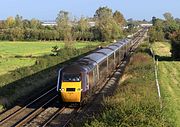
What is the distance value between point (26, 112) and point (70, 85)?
10.1 feet

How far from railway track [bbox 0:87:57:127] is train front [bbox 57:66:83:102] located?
1.91m

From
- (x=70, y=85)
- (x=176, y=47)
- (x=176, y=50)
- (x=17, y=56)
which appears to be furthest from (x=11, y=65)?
(x=70, y=85)

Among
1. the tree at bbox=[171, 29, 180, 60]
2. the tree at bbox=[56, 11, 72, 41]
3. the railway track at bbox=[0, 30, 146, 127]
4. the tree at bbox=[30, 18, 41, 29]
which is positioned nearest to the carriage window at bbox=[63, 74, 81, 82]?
the railway track at bbox=[0, 30, 146, 127]

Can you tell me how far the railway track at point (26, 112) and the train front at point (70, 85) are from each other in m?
1.91

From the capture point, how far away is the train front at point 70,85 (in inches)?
910

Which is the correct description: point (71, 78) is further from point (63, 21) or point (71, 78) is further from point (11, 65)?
point (63, 21)

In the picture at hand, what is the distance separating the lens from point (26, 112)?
937 inches

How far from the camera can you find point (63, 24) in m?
123

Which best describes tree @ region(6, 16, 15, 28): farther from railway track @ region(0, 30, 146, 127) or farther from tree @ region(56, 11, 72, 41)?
railway track @ region(0, 30, 146, 127)

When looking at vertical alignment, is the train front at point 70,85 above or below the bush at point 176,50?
above

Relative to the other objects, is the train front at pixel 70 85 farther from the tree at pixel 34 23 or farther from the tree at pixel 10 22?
the tree at pixel 10 22

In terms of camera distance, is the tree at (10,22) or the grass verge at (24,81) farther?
the tree at (10,22)

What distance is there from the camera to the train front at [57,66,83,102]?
910 inches

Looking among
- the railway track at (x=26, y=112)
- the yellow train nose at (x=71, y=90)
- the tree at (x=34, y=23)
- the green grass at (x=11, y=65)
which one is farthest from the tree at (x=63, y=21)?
the yellow train nose at (x=71, y=90)
